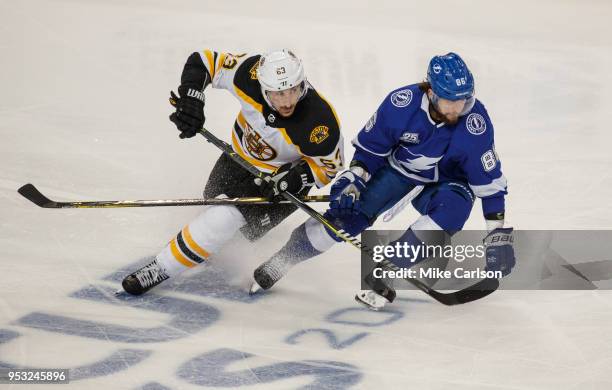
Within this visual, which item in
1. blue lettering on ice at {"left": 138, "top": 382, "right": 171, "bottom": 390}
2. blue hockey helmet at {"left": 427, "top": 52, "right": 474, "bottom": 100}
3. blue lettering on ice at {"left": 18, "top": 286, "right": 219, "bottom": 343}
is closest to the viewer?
blue lettering on ice at {"left": 138, "top": 382, "right": 171, "bottom": 390}

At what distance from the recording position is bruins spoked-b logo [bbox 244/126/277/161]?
4188 mm

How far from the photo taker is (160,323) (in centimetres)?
368

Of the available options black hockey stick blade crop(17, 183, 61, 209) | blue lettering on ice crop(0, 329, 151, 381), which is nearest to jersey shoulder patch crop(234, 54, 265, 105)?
black hockey stick blade crop(17, 183, 61, 209)

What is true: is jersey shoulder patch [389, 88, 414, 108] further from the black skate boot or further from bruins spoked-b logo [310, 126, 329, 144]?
the black skate boot

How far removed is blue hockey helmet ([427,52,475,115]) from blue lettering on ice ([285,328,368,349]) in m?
1.10

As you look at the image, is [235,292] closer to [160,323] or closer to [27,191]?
[160,323]

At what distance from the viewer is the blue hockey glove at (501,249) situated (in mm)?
3799

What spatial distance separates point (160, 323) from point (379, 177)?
50.1 inches

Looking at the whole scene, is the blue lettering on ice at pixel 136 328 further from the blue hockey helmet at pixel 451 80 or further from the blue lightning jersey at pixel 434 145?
the blue hockey helmet at pixel 451 80

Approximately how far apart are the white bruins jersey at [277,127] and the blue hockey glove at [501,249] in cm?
79

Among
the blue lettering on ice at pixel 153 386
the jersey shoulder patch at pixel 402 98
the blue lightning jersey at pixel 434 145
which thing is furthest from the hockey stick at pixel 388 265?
the blue lettering on ice at pixel 153 386

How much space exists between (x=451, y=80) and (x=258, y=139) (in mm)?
1033

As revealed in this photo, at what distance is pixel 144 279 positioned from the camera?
3.89 meters

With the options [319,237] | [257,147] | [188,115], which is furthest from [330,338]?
[188,115]
